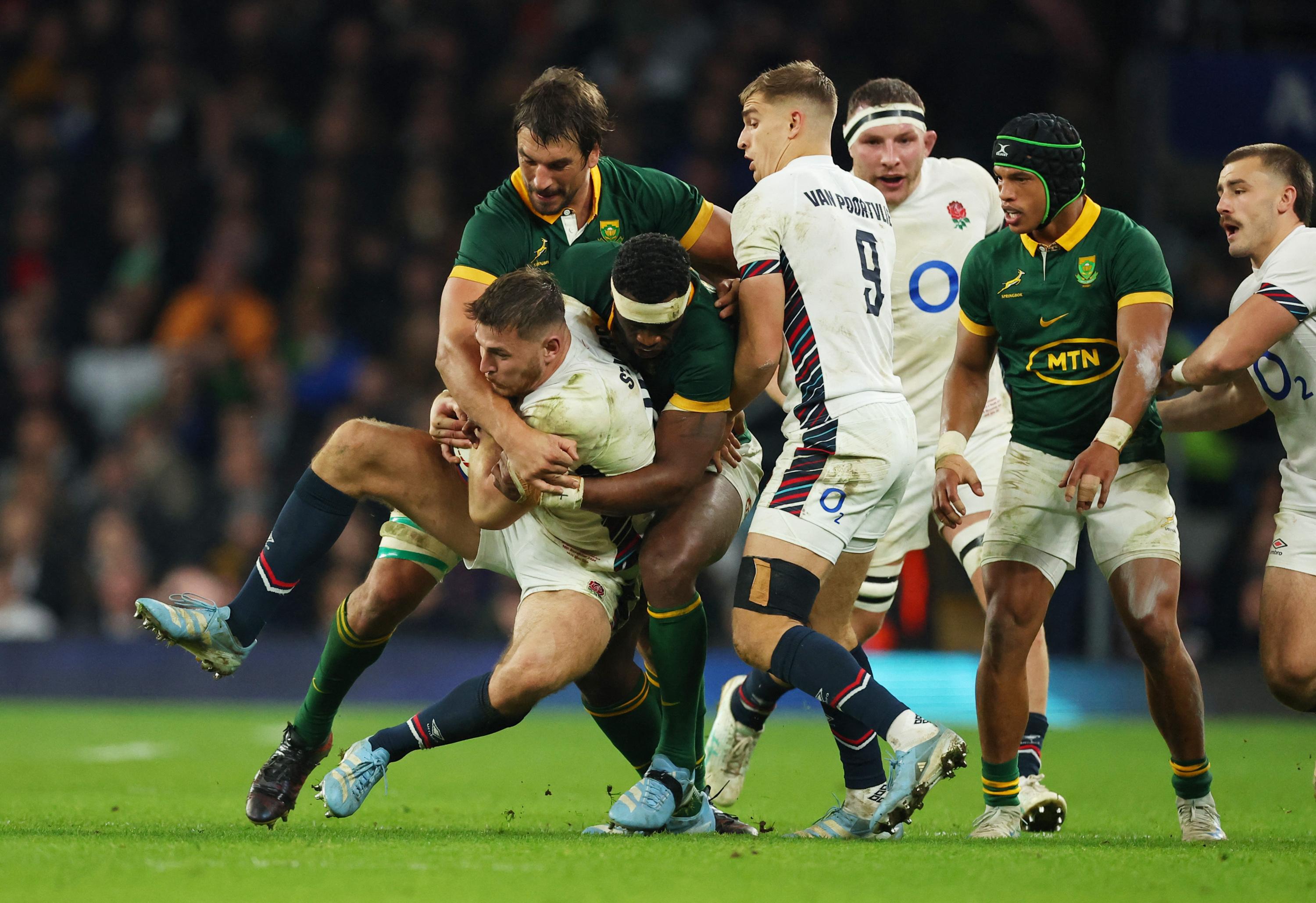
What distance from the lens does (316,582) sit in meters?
11.7

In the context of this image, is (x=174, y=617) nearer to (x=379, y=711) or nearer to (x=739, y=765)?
(x=739, y=765)

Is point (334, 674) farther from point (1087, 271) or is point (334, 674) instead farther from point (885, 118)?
point (885, 118)

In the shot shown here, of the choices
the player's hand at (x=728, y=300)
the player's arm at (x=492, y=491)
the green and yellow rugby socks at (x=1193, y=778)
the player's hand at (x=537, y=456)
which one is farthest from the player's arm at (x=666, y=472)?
the green and yellow rugby socks at (x=1193, y=778)

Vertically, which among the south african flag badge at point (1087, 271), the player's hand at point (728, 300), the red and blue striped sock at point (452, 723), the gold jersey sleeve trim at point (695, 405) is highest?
the south african flag badge at point (1087, 271)

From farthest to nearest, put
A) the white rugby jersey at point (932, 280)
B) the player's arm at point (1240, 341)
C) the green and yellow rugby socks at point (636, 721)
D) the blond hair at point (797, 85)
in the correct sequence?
the white rugby jersey at point (932, 280), the green and yellow rugby socks at point (636, 721), the blond hair at point (797, 85), the player's arm at point (1240, 341)

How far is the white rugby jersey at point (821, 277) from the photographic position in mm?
5359

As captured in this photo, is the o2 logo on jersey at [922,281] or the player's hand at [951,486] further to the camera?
the o2 logo on jersey at [922,281]

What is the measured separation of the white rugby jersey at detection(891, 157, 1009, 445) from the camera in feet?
22.7

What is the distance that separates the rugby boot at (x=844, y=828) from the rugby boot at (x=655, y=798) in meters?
0.40

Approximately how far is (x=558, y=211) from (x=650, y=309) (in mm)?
872

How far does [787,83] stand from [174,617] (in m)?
2.78

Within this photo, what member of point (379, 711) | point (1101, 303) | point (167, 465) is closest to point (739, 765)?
point (1101, 303)

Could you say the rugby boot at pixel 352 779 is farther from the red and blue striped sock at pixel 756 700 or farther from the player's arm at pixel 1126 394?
the player's arm at pixel 1126 394

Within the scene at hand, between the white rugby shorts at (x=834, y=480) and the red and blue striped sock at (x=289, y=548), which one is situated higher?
the white rugby shorts at (x=834, y=480)
